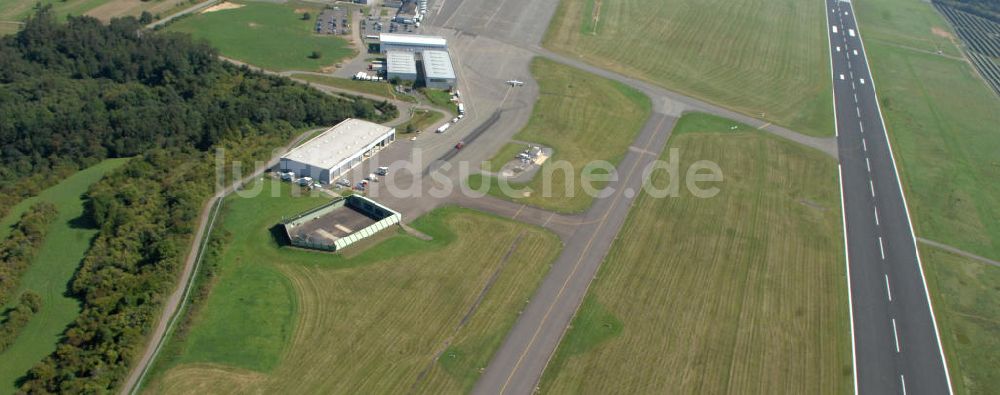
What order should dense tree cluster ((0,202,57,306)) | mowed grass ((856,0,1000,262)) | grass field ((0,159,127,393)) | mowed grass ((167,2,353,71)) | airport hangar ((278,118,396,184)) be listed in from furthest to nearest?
mowed grass ((167,2,353,71)), airport hangar ((278,118,396,184)), mowed grass ((856,0,1000,262)), dense tree cluster ((0,202,57,306)), grass field ((0,159,127,393))

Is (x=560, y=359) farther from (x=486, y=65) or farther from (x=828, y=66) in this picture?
(x=828, y=66)

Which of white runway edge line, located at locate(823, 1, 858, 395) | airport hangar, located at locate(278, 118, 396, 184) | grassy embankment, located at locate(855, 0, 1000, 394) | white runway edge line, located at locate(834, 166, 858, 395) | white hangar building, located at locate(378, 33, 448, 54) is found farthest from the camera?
white hangar building, located at locate(378, 33, 448, 54)

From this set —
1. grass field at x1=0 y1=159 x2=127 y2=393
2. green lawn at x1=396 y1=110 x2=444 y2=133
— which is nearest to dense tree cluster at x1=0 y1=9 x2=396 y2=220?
grass field at x1=0 y1=159 x2=127 y2=393

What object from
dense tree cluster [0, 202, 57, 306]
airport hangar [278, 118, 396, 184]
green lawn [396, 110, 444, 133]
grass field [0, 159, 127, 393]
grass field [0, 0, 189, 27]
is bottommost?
grass field [0, 159, 127, 393]

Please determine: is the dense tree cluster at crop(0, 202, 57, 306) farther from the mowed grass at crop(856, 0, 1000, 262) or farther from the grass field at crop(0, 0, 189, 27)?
the mowed grass at crop(856, 0, 1000, 262)

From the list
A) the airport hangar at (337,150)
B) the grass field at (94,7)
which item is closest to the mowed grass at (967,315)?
the airport hangar at (337,150)

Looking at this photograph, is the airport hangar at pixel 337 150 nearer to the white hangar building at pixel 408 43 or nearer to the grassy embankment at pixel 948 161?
the white hangar building at pixel 408 43

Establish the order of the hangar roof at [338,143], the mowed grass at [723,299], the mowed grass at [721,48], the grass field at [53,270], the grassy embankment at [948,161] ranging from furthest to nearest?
the mowed grass at [721,48] → the hangar roof at [338,143] → the grassy embankment at [948,161] → the grass field at [53,270] → the mowed grass at [723,299]
